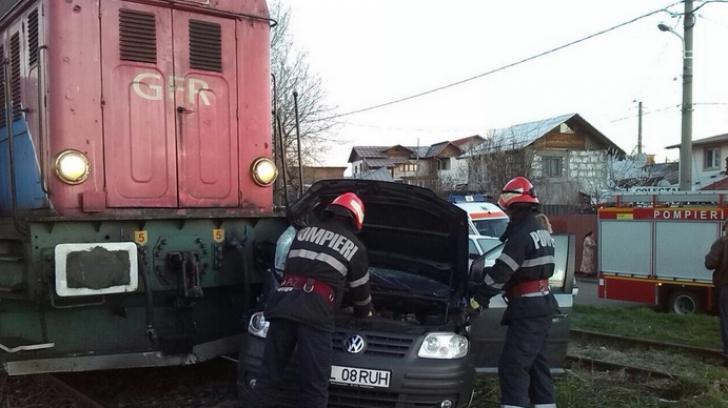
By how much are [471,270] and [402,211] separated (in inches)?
32.4

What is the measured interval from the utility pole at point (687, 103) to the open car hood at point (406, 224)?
452 inches

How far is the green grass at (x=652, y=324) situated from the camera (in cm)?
984

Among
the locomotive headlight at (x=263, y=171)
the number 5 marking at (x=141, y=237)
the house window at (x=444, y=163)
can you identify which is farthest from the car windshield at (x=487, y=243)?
the house window at (x=444, y=163)

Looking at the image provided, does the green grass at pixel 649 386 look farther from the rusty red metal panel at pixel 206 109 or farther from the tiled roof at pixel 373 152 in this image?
the tiled roof at pixel 373 152

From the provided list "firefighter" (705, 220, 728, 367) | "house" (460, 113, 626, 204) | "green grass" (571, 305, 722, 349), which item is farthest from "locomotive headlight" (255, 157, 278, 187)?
"house" (460, 113, 626, 204)

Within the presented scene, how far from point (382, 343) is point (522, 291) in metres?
1.23

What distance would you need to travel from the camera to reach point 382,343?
188 inches

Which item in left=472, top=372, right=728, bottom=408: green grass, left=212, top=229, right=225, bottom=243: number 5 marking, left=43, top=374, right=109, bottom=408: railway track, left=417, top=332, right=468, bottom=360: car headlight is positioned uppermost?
left=212, top=229, right=225, bottom=243: number 5 marking

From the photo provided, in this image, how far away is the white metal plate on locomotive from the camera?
472 cm

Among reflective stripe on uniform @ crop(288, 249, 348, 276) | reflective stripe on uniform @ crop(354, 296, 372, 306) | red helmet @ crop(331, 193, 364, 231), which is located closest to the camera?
reflective stripe on uniform @ crop(288, 249, 348, 276)

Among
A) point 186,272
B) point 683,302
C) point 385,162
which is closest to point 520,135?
point 385,162

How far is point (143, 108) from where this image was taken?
228 inches

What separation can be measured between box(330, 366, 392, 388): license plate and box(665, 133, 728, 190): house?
3553 cm

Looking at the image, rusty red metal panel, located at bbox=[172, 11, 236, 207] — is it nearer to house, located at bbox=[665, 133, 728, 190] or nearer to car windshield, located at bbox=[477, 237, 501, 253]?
car windshield, located at bbox=[477, 237, 501, 253]
